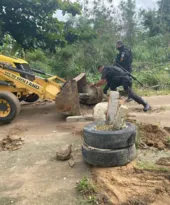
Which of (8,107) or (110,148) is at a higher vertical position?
(8,107)

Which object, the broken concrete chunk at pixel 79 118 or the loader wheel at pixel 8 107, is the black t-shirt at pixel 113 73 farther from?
the loader wheel at pixel 8 107

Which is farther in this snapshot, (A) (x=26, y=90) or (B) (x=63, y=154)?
(A) (x=26, y=90)

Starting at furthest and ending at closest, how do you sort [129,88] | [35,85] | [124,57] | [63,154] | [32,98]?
1. [124,57]
2. [32,98]
3. [129,88]
4. [35,85]
5. [63,154]

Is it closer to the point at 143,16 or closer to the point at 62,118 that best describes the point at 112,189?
the point at 62,118

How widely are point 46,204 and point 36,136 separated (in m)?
2.79

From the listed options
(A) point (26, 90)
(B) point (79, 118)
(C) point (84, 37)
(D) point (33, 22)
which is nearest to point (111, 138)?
(B) point (79, 118)

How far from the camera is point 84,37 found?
15.0m

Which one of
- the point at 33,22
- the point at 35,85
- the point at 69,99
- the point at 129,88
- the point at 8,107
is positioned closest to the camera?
the point at 69,99

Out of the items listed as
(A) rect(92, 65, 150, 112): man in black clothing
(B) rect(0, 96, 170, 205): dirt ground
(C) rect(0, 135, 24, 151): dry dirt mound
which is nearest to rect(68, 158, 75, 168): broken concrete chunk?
(B) rect(0, 96, 170, 205): dirt ground

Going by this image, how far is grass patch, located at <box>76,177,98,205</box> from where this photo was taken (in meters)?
3.57

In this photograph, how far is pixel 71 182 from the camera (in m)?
4.09

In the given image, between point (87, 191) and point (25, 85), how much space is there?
4.39 m

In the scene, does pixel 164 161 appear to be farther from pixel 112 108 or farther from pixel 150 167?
pixel 112 108

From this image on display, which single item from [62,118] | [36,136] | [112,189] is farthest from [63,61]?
[112,189]
